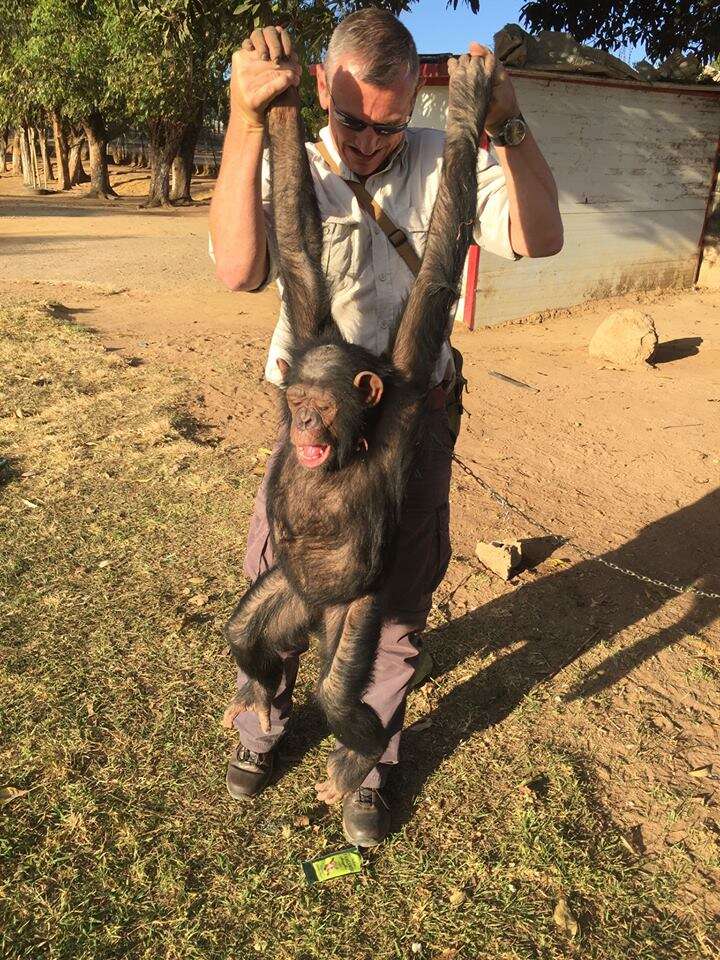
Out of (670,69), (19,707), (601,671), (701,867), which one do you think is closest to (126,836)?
(19,707)

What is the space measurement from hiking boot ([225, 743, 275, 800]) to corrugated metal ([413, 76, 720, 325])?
330 inches

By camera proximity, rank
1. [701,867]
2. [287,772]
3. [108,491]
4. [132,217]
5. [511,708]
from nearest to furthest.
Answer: [701,867], [287,772], [511,708], [108,491], [132,217]

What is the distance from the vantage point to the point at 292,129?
235 centimetres

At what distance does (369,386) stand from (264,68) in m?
0.92

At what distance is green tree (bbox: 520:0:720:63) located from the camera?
1371cm

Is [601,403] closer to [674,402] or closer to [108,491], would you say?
[674,402]

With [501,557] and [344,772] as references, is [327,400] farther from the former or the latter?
[501,557]

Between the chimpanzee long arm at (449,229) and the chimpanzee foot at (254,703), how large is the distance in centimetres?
130

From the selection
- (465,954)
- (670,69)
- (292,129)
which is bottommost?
(465,954)

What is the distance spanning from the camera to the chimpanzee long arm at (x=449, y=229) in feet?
7.77

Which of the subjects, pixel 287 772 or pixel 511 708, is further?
pixel 511 708

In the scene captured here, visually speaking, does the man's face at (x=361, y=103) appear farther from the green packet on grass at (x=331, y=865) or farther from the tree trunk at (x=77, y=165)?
the tree trunk at (x=77, y=165)

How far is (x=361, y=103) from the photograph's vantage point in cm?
231

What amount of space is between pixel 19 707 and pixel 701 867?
2731 mm
